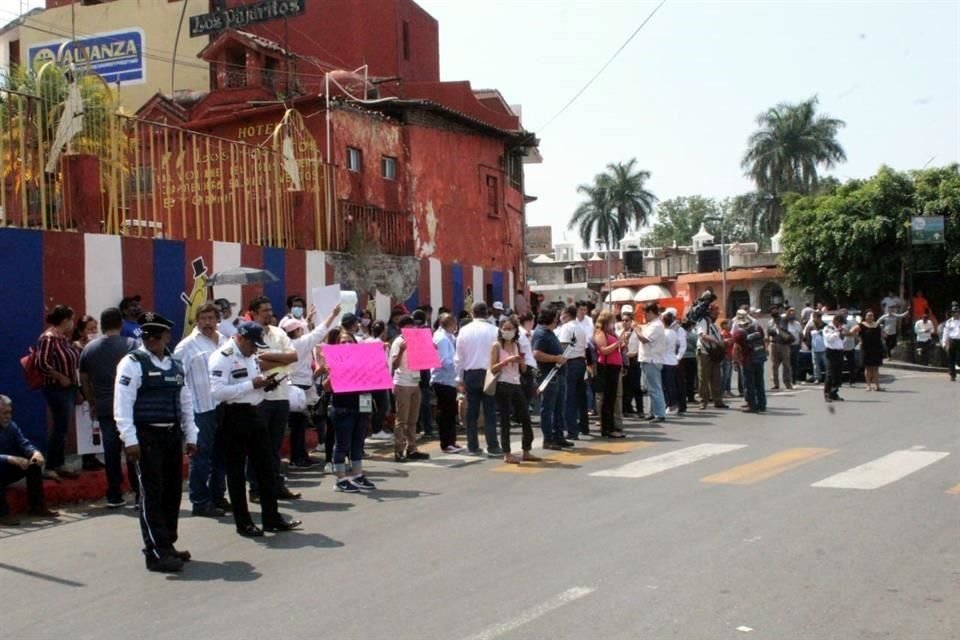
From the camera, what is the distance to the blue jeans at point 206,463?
9984 millimetres

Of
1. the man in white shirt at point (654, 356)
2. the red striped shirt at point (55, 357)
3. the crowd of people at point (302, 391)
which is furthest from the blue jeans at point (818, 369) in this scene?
the red striped shirt at point (55, 357)

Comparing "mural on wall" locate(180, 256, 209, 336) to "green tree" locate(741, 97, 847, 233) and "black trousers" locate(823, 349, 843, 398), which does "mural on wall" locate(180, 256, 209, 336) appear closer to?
"black trousers" locate(823, 349, 843, 398)

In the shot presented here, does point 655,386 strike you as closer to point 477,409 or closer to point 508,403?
point 477,409

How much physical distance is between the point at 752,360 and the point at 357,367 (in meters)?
9.36

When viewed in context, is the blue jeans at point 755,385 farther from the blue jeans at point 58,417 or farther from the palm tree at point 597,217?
the palm tree at point 597,217

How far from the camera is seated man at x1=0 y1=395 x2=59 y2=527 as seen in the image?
9930mm

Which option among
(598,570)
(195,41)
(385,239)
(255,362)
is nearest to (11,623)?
(255,362)

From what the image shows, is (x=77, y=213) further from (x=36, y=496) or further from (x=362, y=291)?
(x=362, y=291)

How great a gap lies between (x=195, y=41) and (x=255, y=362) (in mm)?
34839

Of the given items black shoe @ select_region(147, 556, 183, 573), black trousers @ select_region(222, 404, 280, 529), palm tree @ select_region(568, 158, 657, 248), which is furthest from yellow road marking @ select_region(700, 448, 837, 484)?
palm tree @ select_region(568, 158, 657, 248)

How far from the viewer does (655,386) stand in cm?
1750

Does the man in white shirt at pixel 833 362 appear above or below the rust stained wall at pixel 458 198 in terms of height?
below

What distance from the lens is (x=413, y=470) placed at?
12719 mm

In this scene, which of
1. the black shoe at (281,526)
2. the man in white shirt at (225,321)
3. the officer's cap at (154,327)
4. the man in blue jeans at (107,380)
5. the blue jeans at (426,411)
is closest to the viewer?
the officer's cap at (154,327)
